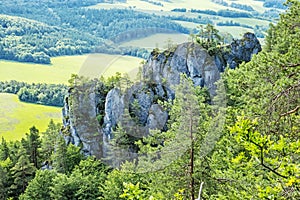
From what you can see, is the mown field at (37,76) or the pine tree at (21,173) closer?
the mown field at (37,76)

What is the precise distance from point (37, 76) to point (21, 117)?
127 ft

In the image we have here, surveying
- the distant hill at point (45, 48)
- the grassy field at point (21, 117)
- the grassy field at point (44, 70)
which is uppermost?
the distant hill at point (45, 48)

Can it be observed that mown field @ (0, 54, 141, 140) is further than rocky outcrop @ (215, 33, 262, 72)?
No

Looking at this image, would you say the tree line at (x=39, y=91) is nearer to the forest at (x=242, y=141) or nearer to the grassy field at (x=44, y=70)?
the grassy field at (x=44, y=70)

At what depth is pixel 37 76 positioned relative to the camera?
142m

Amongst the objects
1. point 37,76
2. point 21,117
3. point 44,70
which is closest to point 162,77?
point 21,117

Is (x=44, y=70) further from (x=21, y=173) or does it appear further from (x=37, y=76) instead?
(x=21, y=173)

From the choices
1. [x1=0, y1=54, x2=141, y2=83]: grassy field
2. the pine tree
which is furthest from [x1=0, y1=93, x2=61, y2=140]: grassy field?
the pine tree

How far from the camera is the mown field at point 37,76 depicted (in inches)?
1442

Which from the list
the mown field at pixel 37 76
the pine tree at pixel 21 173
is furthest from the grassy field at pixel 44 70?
the pine tree at pixel 21 173

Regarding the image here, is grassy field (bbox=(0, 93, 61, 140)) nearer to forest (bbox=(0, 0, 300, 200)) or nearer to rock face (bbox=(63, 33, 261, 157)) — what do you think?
rock face (bbox=(63, 33, 261, 157))

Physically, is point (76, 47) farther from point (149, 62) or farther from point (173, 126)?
point (173, 126)

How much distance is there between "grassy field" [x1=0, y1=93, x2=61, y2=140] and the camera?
97762mm

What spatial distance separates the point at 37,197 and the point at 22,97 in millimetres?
87923
